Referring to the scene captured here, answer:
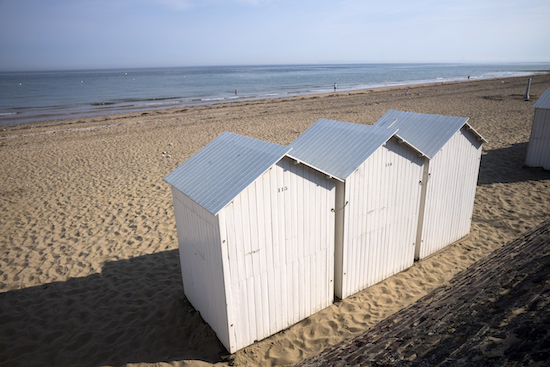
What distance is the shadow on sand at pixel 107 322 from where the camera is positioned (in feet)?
16.4

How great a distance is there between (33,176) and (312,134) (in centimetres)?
1225

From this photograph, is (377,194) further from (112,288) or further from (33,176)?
(33,176)

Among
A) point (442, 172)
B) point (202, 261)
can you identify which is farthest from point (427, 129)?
point (202, 261)

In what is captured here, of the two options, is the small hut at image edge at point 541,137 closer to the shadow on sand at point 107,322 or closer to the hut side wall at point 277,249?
the hut side wall at point 277,249

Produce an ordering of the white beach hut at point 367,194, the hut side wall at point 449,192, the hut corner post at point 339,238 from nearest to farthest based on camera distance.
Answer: the hut corner post at point 339,238, the white beach hut at point 367,194, the hut side wall at point 449,192

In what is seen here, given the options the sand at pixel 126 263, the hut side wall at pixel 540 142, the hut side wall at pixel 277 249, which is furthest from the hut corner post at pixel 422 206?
the hut side wall at pixel 540 142

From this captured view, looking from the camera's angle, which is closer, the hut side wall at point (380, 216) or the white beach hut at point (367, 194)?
the white beach hut at point (367, 194)

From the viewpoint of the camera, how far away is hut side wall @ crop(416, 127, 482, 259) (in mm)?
6775

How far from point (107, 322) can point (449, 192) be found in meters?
7.22

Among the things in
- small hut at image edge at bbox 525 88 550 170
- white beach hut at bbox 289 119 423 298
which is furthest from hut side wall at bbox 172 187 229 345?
small hut at image edge at bbox 525 88 550 170

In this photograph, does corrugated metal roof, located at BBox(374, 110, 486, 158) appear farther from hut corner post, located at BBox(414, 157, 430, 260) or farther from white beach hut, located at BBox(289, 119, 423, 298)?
white beach hut, located at BBox(289, 119, 423, 298)

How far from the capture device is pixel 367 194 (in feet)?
18.6

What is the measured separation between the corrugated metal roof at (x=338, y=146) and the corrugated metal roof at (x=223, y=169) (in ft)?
2.17

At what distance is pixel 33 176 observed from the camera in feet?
42.8
